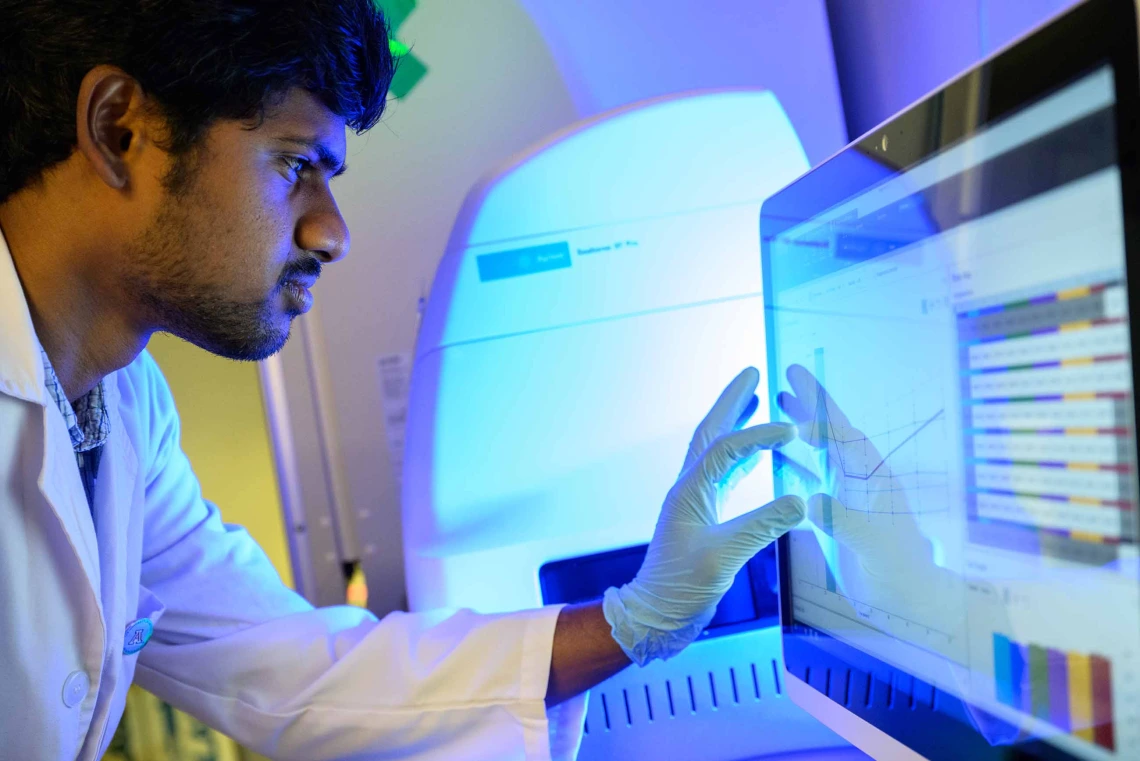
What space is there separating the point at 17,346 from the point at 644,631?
65 centimetres

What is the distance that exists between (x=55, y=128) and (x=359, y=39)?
0.98 feet

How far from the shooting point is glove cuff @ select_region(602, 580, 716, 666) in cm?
77

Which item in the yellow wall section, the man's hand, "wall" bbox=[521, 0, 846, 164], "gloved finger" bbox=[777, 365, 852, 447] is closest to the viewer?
"gloved finger" bbox=[777, 365, 852, 447]

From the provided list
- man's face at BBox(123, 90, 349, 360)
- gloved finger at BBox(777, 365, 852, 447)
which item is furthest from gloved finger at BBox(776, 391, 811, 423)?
man's face at BBox(123, 90, 349, 360)

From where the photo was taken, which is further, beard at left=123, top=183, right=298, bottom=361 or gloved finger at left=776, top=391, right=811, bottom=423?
beard at left=123, top=183, right=298, bottom=361

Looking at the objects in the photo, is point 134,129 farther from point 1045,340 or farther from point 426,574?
point 1045,340

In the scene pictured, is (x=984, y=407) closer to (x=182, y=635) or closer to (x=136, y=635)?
(x=136, y=635)

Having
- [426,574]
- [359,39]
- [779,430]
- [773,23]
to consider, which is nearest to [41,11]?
[359,39]

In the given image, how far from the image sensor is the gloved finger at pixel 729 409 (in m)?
0.76

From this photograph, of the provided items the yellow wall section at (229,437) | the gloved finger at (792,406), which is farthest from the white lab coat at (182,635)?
the gloved finger at (792,406)

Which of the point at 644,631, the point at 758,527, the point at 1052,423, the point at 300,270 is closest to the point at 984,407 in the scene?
the point at 1052,423

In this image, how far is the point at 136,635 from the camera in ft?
2.77

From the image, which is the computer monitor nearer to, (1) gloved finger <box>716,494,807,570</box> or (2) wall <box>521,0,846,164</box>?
(1) gloved finger <box>716,494,807,570</box>

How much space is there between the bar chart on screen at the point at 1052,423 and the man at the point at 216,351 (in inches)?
9.4
